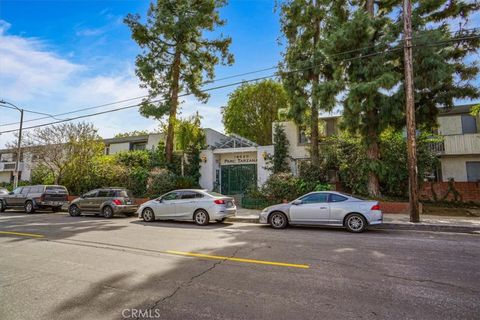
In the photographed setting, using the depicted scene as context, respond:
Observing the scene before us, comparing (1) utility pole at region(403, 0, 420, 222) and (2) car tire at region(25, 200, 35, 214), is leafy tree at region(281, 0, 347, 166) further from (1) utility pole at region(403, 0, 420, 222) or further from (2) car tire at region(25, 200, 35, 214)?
(2) car tire at region(25, 200, 35, 214)

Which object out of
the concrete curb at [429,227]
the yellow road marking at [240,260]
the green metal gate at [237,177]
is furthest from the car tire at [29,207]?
the concrete curb at [429,227]

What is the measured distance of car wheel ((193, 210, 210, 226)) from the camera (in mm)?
10945

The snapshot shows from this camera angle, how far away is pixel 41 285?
4.33m

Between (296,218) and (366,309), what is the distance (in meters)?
6.38

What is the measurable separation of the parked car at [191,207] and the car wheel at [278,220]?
2044mm

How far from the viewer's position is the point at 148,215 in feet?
40.1

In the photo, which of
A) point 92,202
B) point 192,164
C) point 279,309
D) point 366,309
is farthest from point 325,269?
point 192,164

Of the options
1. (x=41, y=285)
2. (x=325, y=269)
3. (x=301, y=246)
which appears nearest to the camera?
(x=41, y=285)

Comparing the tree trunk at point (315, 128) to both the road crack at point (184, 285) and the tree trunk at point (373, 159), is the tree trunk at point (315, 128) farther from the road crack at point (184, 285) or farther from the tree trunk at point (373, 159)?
the road crack at point (184, 285)

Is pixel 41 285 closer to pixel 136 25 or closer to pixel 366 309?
pixel 366 309

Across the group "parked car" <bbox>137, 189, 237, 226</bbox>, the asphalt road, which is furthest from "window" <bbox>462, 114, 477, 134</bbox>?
"parked car" <bbox>137, 189, 237, 226</bbox>

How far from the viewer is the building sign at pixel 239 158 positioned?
20047mm

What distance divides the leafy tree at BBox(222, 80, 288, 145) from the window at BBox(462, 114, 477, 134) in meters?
17.2

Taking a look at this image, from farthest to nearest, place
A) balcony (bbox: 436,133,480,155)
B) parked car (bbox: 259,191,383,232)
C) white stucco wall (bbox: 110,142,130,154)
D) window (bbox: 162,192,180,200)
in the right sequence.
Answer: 1. white stucco wall (bbox: 110,142,130,154)
2. balcony (bbox: 436,133,480,155)
3. window (bbox: 162,192,180,200)
4. parked car (bbox: 259,191,383,232)
